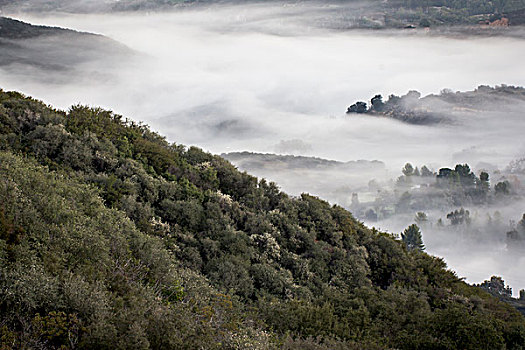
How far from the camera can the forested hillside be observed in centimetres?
1670

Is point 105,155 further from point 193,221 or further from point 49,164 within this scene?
point 193,221

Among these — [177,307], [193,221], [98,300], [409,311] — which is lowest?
[409,311]

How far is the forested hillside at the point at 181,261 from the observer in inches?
658

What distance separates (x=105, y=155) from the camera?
3647cm

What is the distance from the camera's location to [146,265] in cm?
2417

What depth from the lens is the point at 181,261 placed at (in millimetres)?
30859

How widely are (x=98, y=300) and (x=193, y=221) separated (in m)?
17.8

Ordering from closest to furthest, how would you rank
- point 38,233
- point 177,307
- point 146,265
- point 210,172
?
point 177,307 → point 38,233 → point 146,265 → point 210,172

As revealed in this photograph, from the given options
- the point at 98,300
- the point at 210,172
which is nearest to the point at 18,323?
the point at 98,300

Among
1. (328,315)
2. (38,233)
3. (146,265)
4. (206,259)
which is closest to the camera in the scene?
(38,233)

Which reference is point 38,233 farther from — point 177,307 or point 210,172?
point 210,172

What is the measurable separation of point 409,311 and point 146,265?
14.1m

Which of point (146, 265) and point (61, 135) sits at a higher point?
point (61, 135)

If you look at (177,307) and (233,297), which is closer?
(177,307)
